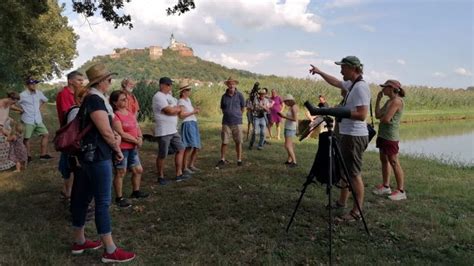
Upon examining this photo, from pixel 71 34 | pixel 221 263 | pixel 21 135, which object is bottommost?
pixel 221 263

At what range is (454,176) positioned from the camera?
812cm

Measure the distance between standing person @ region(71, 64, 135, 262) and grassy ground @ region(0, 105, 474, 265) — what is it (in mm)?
348

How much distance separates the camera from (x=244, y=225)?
5008 millimetres

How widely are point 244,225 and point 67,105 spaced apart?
324 cm

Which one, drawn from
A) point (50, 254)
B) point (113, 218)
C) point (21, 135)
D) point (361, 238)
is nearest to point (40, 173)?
point (21, 135)

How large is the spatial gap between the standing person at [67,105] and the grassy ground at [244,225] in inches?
11.3

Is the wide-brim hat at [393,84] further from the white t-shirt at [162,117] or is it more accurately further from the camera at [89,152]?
the camera at [89,152]

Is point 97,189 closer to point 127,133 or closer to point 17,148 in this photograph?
point 127,133

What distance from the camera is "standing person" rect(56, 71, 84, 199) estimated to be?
5.36 meters

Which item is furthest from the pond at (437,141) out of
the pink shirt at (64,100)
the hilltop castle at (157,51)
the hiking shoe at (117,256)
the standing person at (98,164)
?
the hilltop castle at (157,51)

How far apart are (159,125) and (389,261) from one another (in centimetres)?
401

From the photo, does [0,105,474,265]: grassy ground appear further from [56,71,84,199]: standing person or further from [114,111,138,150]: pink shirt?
[114,111,138,150]: pink shirt

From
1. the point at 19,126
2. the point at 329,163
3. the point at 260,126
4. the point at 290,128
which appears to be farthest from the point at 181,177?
the point at 260,126

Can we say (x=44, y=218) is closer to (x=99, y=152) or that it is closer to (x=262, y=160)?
(x=99, y=152)
